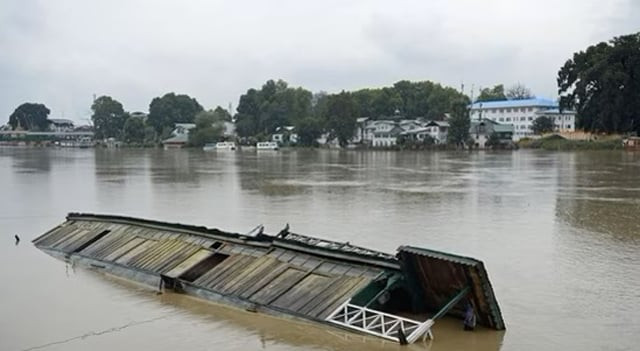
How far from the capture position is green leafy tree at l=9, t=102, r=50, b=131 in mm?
181875

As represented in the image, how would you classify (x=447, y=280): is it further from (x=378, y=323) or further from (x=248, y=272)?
(x=248, y=272)

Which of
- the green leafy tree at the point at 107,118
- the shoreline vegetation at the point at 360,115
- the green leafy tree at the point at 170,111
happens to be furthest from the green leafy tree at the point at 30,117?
the green leafy tree at the point at 170,111

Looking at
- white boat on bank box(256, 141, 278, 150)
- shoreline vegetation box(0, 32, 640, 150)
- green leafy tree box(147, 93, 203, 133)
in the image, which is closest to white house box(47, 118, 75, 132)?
shoreline vegetation box(0, 32, 640, 150)

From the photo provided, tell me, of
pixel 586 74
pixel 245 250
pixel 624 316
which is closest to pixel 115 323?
pixel 245 250

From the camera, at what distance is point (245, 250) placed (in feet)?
51.7

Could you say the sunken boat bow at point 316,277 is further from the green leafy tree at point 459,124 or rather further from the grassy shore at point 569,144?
the green leafy tree at point 459,124

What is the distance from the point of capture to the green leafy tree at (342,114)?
110 m

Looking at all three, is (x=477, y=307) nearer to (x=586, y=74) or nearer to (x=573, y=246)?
(x=573, y=246)

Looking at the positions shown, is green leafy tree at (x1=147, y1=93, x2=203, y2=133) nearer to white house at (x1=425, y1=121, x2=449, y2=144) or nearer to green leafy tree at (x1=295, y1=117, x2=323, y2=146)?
green leafy tree at (x1=295, y1=117, x2=323, y2=146)

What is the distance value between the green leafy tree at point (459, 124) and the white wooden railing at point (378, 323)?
87.0 m

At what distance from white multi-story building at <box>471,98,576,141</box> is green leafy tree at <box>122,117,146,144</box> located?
73.9m

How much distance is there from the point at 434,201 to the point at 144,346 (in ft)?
71.3

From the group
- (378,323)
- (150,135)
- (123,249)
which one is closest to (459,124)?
(150,135)

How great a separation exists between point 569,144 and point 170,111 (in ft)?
311
